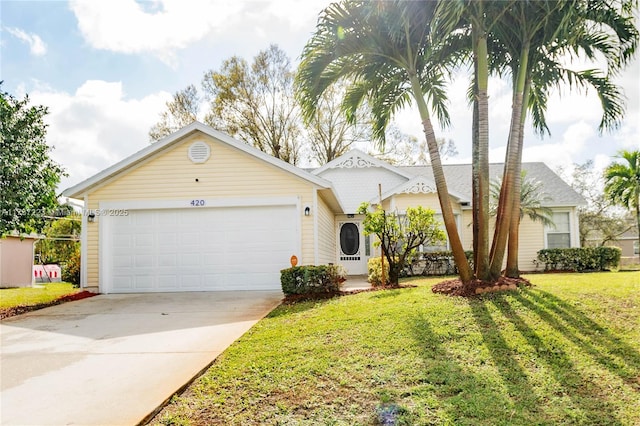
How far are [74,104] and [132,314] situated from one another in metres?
9.08

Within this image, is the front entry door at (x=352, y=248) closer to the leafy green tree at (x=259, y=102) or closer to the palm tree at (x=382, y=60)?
the palm tree at (x=382, y=60)

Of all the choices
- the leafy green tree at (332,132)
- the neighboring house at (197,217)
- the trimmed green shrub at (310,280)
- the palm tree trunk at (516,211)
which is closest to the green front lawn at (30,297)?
the neighboring house at (197,217)

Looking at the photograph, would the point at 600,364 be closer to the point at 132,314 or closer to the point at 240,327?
the point at 240,327

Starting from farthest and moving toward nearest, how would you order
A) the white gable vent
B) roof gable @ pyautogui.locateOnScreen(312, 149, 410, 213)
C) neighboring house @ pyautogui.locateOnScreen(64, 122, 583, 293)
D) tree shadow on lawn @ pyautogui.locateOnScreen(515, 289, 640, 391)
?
roof gable @ pyautogui.locateOnScreen(312, 149, 410, 213) → the white gable vent → neighboring house @ pyautogui.locateOnScreen(64, 122, 583, 293) → tree shadow on lawn @ pyautogui.locateOnScreen(515, 289, 640, 391)

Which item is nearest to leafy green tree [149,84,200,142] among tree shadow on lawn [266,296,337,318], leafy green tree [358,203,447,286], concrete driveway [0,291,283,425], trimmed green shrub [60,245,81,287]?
trimmed green shrub [60,245,81,287]

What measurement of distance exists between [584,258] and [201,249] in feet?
41.4

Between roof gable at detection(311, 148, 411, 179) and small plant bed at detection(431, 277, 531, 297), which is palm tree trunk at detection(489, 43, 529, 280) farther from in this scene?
roof gable at detection(311, 148, 411, 179)

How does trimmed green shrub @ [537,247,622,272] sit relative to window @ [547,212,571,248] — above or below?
below

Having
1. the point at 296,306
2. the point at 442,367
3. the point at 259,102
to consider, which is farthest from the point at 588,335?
the point at 259,102

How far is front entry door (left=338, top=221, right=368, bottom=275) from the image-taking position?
18.4 meters

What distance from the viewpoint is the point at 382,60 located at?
8.38 metres

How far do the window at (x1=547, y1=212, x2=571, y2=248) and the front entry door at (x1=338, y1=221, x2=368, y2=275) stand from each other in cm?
695

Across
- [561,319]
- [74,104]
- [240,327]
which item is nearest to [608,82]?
[561,319]

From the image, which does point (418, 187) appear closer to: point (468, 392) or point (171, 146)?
point (171, 146)
